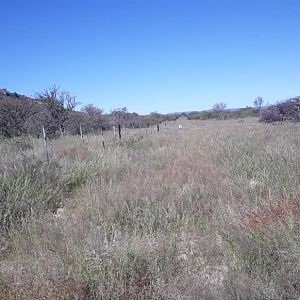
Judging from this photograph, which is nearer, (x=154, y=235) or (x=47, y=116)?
(x=154, y=235)

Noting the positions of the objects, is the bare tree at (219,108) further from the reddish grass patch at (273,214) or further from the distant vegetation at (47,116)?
the reddish grass patch at (273,214)

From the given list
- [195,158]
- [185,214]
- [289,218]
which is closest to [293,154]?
[195,158]

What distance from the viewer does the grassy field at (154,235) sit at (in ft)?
12.5

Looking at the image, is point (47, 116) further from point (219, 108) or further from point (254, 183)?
point (219, 108)

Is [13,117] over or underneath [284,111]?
over

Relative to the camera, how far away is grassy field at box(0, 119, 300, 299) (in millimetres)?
3820

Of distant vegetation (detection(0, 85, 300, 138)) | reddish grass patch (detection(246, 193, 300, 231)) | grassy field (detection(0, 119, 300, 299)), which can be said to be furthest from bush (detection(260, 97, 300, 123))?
reddish grass patch (detection(246, 193, 300, 231))

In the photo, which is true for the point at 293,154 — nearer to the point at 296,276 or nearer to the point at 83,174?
the point at 83,174

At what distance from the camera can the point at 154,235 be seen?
528 centimetres

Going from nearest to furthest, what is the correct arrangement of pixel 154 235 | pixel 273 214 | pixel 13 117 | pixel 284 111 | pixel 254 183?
pixel 273 214
pixel 154 235
pixel 254 183
pixel 13 117
pixel 284 111

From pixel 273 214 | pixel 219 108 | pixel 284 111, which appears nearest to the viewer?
pixel 273 214

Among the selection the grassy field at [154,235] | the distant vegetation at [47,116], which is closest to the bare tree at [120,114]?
the distant vegetation at [47,116]

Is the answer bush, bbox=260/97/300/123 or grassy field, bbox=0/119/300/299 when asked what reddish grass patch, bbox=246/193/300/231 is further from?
bush, bbox=260/97/300/123

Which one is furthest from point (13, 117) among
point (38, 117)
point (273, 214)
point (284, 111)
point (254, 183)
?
point (284, 111)
